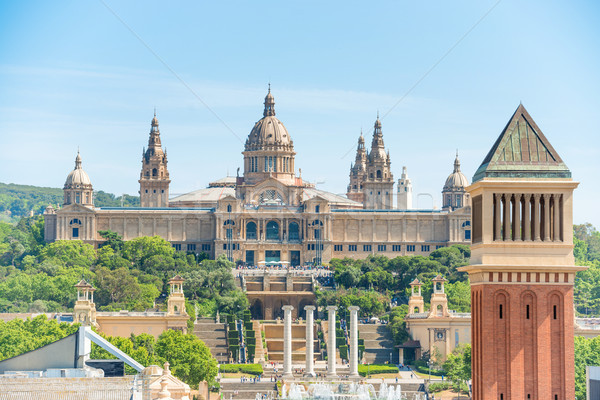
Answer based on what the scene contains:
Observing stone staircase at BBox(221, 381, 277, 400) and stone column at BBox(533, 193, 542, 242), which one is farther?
stone staircase at BBox(221, 381, 277, 400)

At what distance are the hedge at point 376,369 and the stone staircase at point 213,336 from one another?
14395 mm

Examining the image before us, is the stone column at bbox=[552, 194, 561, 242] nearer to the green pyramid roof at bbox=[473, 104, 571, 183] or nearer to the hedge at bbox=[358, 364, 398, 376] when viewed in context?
the green pyramid roof at bbox=[473, 104, 571, 183]

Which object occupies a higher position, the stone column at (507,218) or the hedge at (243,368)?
the stone column at (507,218)

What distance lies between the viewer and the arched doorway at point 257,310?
621 ft

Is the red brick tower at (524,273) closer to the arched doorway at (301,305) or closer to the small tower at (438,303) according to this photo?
the small tower at (438,303)

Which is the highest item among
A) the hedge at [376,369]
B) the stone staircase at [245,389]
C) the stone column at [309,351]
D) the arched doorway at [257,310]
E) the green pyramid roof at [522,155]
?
the green pyramid roof at [522,155]

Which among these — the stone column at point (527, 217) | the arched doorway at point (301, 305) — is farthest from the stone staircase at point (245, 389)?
the stone column at point (527, 217)

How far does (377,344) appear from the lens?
511 ft

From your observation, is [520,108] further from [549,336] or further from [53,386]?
[53,386]

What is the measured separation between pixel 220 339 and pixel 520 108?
354ft

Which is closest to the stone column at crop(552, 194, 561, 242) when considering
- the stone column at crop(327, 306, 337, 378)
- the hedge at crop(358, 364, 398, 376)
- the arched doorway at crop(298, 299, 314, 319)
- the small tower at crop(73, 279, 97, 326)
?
the stone column at crop(327, 306, 337, 378)

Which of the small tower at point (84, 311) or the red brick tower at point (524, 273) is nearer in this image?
the red brick tower at point (524, 273)

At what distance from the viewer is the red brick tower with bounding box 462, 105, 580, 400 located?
160ft

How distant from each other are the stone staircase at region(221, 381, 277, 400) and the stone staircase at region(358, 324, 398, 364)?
65.3 ft
